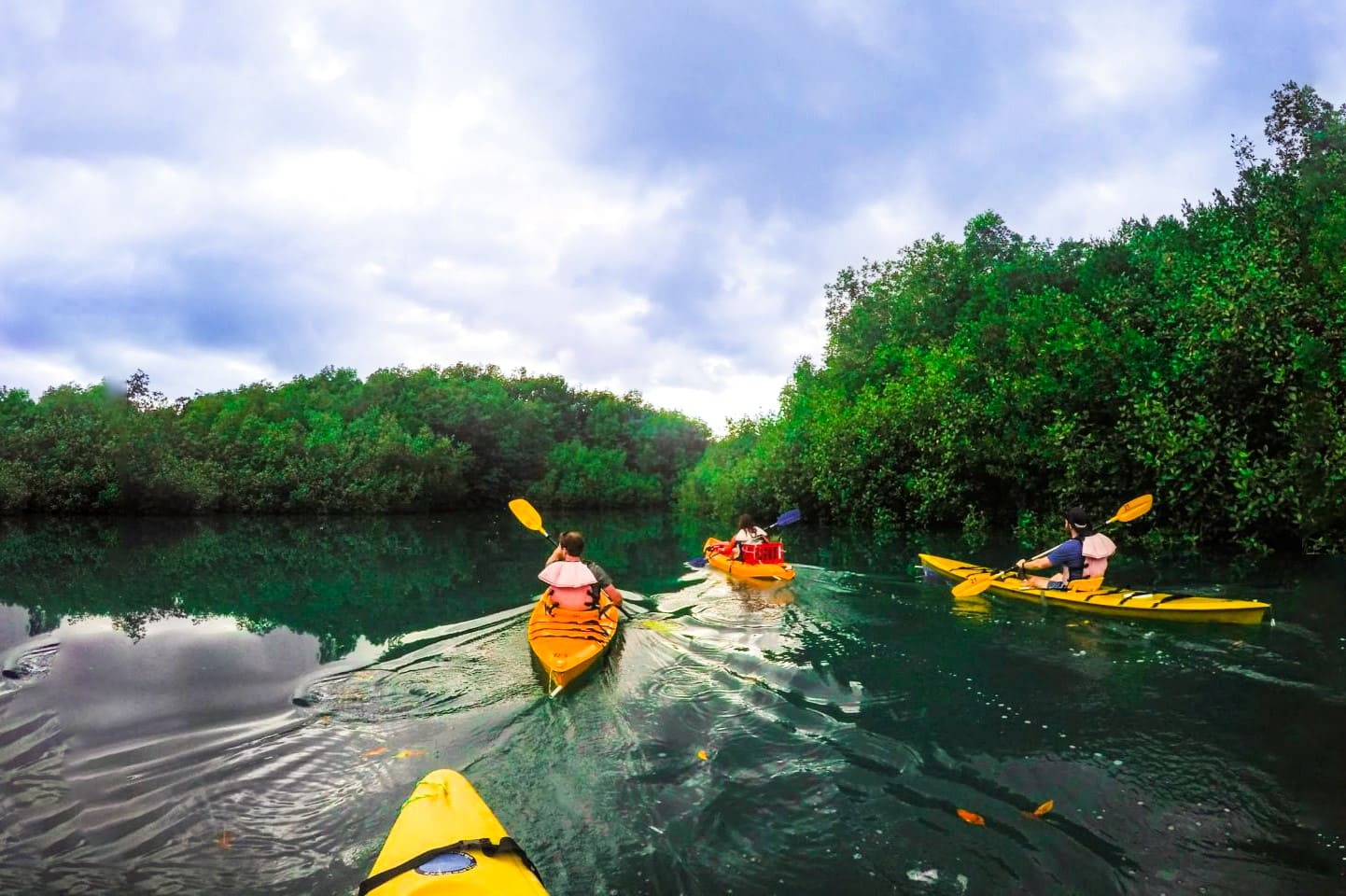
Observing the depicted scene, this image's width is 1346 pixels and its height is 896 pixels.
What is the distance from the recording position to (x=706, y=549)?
14.9m

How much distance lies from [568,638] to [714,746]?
102 inches

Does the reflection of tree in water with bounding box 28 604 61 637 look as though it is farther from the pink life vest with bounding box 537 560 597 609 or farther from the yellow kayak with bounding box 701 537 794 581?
the yellow kayak with bounding box 701 537 794 581

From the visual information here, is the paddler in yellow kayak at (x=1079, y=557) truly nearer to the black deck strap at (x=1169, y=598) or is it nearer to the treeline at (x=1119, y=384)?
the black deck strap at (x=1169, y=598)

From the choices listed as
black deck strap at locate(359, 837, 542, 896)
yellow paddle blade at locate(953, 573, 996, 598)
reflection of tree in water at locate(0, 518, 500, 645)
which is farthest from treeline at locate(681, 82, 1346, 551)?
black deck strap at locate(359, 837, 542, 896)

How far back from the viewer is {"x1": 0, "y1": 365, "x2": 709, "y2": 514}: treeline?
100 ft

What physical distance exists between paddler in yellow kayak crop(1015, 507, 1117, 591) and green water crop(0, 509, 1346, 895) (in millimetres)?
508

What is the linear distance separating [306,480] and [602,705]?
33.2 m

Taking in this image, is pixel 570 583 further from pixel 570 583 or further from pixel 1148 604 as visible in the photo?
pixel 1148 604

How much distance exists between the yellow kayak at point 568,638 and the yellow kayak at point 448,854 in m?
2.95

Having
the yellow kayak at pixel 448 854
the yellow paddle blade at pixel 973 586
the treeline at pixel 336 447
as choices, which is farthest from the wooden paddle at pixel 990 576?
the treeline at pixel 336 447

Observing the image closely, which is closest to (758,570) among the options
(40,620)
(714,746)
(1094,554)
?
(1094,554)

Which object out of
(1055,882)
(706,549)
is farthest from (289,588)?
(1055,882)

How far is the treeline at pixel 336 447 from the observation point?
30.5 m

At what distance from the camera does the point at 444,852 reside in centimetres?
304
